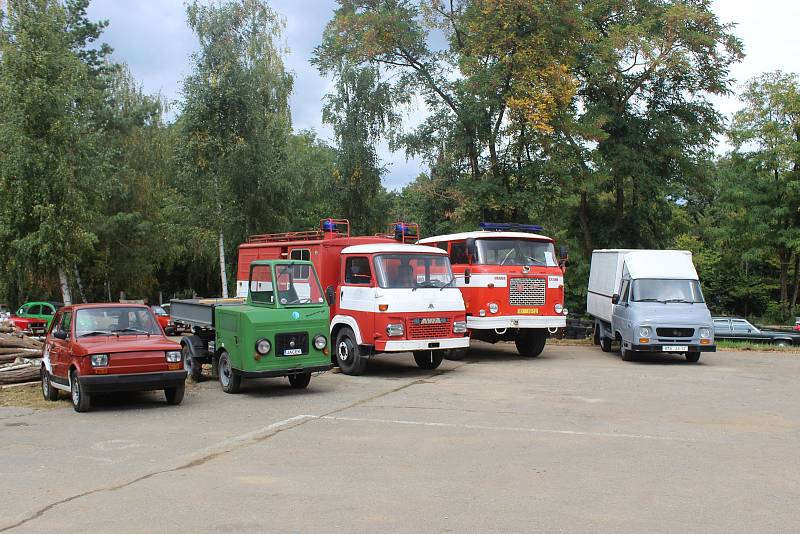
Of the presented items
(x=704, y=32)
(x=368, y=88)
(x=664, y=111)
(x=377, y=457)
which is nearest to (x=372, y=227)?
(x=368, y=88)

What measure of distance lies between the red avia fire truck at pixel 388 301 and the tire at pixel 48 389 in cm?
519

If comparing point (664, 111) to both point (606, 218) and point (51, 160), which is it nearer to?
point (606, 218)

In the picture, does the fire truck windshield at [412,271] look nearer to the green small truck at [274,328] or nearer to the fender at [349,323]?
the fender at [349,323]

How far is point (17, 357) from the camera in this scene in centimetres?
1555

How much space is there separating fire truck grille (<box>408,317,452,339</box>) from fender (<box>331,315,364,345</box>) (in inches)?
43.4

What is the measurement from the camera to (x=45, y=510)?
6.59m

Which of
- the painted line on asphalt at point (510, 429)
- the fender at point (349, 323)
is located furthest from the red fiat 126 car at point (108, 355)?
the fender at point (349, 323)

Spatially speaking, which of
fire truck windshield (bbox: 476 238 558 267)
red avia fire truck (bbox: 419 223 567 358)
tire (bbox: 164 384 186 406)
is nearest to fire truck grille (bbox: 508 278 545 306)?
red avia fire truck (bbox: 419 223 567 358)

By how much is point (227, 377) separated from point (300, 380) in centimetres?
134

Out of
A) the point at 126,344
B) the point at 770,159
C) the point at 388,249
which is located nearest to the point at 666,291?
the point at 388,249

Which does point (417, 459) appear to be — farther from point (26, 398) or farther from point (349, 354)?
point (26, 398)

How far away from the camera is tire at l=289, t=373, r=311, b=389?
1391cm

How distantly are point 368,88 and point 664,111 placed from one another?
41.4 feet

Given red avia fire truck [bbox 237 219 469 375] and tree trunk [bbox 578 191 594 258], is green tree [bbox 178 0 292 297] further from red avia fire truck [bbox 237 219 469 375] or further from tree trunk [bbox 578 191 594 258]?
red avia fire truck [bbox 237 219 469 375]
